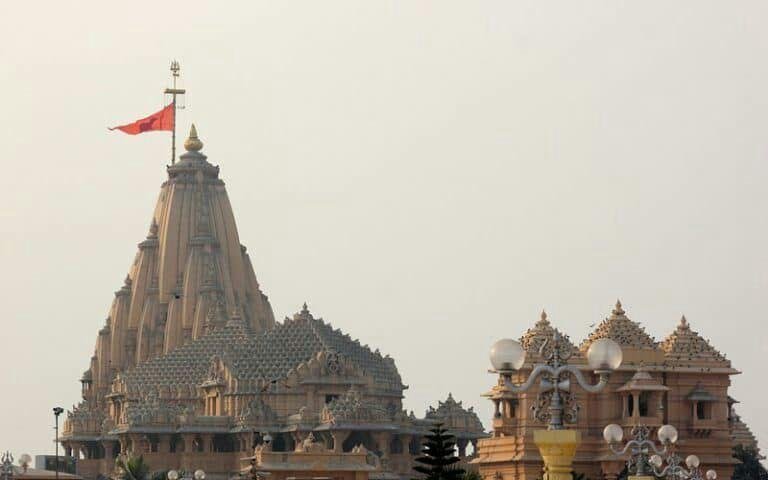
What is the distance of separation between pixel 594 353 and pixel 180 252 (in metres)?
120

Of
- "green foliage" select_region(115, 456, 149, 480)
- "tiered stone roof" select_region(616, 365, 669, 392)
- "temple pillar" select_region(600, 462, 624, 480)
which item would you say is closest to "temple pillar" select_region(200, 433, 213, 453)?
"green foliage" select_region(115, 456, 149, 480)

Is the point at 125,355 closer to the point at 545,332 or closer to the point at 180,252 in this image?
the point at 180,252

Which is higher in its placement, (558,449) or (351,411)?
(351,411)

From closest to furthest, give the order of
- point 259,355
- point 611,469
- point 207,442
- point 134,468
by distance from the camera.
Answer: point 611,469, point 134,468, point 207,442, point 259,355

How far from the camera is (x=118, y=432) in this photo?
147 m

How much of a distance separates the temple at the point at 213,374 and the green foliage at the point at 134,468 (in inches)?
93.8

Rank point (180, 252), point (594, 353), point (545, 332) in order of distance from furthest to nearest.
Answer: point (180, 252) < point (545, 332) < point (594, 353)

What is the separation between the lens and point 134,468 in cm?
13788

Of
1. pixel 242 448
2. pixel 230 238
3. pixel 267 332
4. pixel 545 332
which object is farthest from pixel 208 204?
pixel 545 332

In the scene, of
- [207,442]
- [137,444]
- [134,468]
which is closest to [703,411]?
[134,468]

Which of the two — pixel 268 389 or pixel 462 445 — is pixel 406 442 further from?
pixel 268 389

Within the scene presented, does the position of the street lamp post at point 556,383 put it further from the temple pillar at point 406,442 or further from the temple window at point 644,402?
the temple pillar at point 406,442

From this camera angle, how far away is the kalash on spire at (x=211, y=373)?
143125mm

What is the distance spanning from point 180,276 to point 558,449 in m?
120
